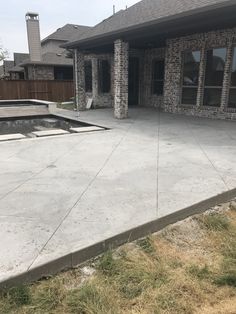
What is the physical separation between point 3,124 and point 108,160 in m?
8.23

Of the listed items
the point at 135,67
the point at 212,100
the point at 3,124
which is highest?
the point at 135,67

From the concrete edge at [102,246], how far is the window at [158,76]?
11.4m

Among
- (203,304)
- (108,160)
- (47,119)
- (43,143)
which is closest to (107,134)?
(43,143)

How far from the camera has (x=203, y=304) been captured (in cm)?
226

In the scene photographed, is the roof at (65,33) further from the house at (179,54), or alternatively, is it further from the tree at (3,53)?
the house at (179,54)

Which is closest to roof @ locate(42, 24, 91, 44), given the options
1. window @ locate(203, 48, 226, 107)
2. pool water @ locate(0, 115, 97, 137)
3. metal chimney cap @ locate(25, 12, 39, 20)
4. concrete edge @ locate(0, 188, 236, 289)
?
metal chimney cap @ locate(25, 12, 39, 20)

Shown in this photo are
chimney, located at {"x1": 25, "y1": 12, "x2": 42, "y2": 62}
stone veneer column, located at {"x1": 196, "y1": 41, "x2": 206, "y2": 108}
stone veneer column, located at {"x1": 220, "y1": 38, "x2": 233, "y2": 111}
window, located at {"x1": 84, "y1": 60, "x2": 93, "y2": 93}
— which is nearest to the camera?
stone veneer column, located at {"x1": 220, "y1": 38, "x2": 233, "y2": 111}

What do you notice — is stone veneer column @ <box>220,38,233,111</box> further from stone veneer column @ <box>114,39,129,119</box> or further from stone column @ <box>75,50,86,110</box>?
stone column @ <box>75,50,86,110</box>

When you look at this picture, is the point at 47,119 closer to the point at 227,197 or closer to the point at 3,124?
the point at 3,124

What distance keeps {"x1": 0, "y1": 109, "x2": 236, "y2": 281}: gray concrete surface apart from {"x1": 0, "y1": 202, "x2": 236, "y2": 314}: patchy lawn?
9.0 inches

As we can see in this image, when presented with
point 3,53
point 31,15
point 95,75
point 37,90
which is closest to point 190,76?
point 95,75

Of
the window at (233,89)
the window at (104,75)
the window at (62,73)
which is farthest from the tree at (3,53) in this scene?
the window at (233,89)

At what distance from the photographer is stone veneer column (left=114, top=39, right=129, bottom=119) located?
10.9 metres

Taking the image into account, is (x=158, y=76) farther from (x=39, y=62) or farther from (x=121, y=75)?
(x=39, y=62)
